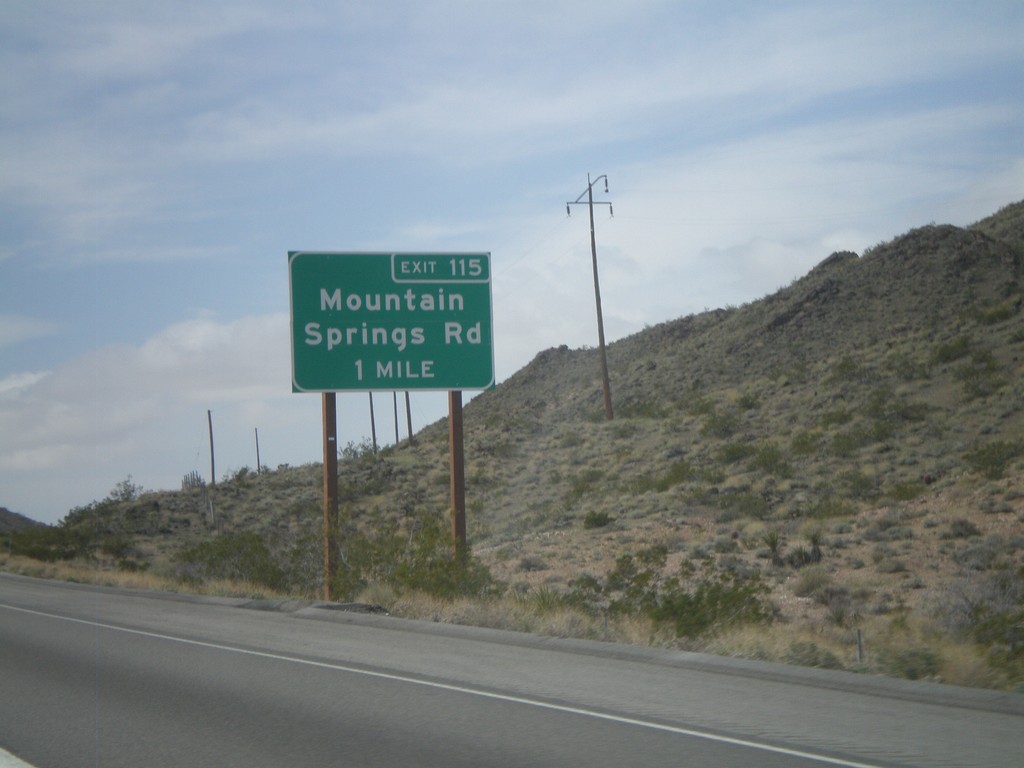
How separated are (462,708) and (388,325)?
37.5 ft

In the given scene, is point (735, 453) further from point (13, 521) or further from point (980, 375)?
point (13, 521)

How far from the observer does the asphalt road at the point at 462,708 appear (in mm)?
6941

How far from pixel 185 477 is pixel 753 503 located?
126 ft

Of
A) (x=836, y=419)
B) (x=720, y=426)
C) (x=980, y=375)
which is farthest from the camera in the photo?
(x=720, y=426)

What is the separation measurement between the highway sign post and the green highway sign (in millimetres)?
18

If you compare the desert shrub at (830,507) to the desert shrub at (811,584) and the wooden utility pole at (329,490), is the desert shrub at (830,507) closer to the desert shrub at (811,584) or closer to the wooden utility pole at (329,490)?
the desert shrub at (811,584)

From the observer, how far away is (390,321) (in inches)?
754

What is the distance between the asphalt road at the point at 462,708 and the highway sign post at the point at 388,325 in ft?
22.2

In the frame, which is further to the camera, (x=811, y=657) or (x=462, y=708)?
(x=811, y=657)

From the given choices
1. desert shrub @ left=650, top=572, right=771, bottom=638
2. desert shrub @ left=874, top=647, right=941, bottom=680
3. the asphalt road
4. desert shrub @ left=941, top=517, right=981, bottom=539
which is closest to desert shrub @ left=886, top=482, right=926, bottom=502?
desert shrub @ left=941, top=517, right=981, bottom=539

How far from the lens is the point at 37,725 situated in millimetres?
8211

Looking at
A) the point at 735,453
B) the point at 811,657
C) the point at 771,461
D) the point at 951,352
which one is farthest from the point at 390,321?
the point at 951,352

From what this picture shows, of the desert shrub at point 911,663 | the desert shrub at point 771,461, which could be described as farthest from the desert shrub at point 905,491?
the desert shrub at point 911,663

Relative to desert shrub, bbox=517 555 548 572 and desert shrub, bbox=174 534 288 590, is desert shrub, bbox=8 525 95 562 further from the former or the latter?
desert shrub, bbox=517 555 548 572
